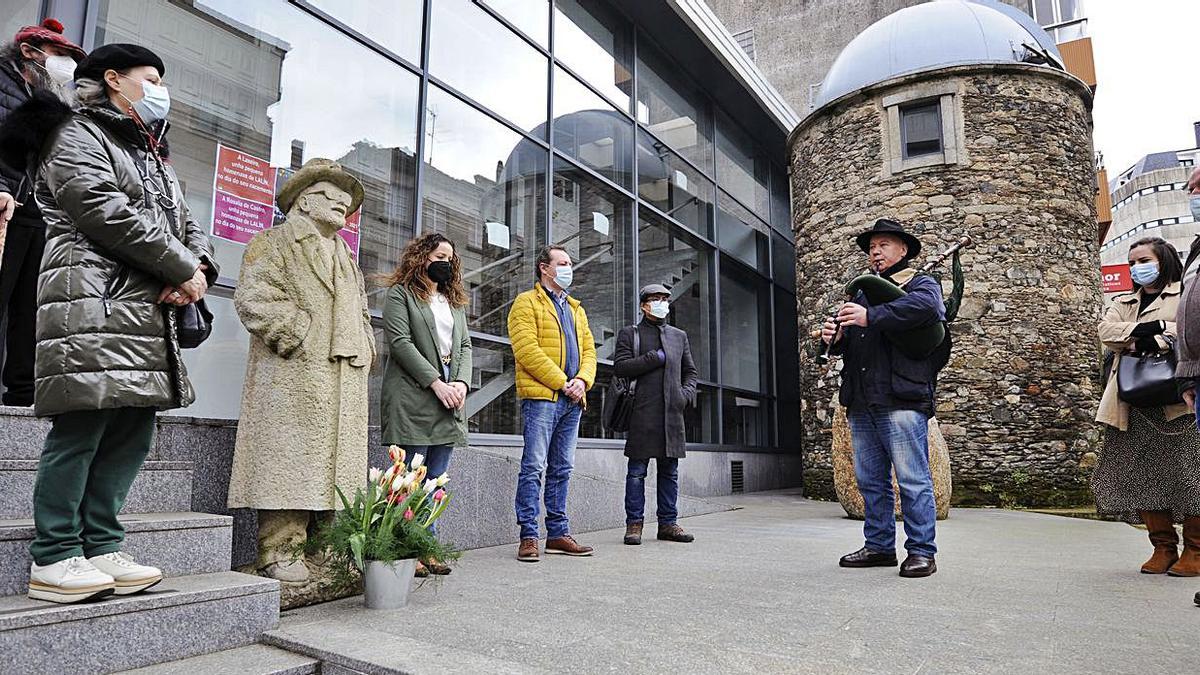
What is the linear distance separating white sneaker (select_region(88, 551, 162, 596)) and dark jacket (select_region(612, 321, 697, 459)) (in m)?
3.42

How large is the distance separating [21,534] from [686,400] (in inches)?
160

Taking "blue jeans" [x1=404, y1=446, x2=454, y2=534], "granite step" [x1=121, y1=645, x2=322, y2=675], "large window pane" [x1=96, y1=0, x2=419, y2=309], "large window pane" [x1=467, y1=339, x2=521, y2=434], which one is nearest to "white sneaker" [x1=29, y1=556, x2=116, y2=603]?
"granite step" [x1=121, y1=645, x2=322, y2=675]

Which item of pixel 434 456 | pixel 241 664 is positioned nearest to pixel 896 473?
pixel 434 456

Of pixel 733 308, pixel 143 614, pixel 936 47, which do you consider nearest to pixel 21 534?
pixel 143 614

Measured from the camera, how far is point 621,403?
215 inches

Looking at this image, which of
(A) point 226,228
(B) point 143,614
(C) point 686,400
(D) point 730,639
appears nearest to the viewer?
(B) point 143,614

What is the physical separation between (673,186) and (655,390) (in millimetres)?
6118

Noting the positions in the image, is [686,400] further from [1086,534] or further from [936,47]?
[936,47]

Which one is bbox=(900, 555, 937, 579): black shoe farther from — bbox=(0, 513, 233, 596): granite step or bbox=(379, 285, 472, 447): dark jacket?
bbox=(0, 513, 233, 596): granite step

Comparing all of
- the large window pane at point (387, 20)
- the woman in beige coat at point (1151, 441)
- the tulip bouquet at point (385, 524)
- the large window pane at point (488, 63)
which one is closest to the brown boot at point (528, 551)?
the tulip bouquet at point (385, 524)

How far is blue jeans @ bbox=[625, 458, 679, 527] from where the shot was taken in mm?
5441

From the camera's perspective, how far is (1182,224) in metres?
58.4

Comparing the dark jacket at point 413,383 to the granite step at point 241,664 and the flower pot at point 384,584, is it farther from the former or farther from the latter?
the granite step at point 241,664

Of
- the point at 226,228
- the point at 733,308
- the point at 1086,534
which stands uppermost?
the point at 733,308
